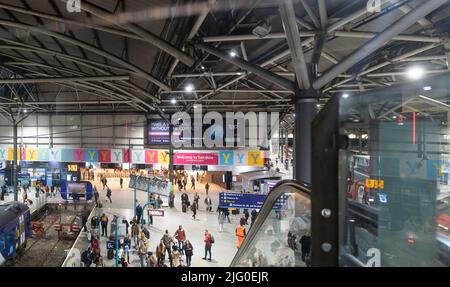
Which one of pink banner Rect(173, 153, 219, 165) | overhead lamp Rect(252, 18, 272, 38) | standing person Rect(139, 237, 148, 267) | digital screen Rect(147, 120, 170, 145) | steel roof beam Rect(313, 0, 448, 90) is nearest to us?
steel roof beam Rect(313, 0, 448, 90)

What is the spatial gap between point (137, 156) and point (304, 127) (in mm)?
20877

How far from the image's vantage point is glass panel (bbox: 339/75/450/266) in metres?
1.43

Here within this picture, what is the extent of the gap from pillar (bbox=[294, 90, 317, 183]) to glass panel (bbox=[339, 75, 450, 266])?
5.22 meters

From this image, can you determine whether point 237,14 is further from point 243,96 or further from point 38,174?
point 38,174

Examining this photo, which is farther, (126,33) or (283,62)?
(283,62)

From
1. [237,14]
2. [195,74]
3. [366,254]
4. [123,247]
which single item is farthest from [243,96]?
[366,254]

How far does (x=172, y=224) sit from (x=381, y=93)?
17.6m

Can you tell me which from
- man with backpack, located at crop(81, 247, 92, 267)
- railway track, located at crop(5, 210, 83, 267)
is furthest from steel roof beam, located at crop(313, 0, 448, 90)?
railway track, located at crop(5, 210, 83, 267)

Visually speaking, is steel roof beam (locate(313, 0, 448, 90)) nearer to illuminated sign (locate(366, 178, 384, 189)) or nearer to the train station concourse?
the train station concourse

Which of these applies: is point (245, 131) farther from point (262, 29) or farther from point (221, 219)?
point (262, 29)

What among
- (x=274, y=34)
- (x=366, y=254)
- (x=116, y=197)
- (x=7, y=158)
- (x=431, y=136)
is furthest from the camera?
(x=7, y=158)

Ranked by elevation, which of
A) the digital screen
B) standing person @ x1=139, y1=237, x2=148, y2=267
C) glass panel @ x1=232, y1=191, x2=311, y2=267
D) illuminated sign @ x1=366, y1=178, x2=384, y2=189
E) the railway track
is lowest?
the railway track

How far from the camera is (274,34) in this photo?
767 centimetres

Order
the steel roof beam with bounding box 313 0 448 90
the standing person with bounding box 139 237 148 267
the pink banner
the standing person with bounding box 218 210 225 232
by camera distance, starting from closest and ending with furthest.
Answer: the steel roof beam with bounding box 313 0 448 90, the standing person with bounding box 139 237 148 267, the standing person with bounding box 218 210 225 232, the pink banner
